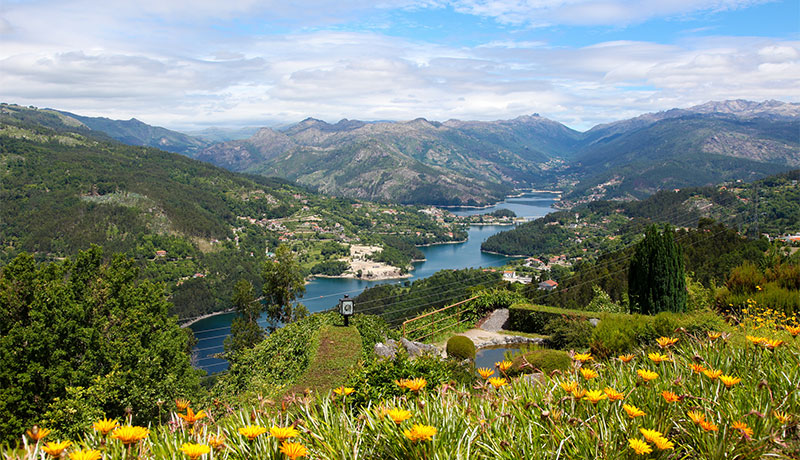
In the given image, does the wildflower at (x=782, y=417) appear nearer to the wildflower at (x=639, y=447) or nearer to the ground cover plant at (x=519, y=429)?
the ground cover plant at (x=519, y=429)

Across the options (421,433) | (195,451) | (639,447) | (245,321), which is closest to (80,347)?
(245,321)

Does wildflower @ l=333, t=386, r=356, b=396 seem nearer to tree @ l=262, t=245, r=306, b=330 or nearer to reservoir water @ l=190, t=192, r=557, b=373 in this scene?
tree @ l=262, t=245, r=306, b=330

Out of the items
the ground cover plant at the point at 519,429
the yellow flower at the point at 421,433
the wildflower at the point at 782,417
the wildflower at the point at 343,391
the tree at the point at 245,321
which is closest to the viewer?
the yellow flower at the point at 421,433

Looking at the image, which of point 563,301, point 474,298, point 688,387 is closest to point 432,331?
point 474,298

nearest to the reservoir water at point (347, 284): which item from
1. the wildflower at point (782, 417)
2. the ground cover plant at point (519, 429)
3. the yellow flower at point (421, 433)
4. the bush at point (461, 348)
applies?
the bush at point (461, 348)

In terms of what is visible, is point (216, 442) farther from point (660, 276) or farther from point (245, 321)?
point (245, 321)

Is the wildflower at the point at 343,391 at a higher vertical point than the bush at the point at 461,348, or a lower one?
higher
